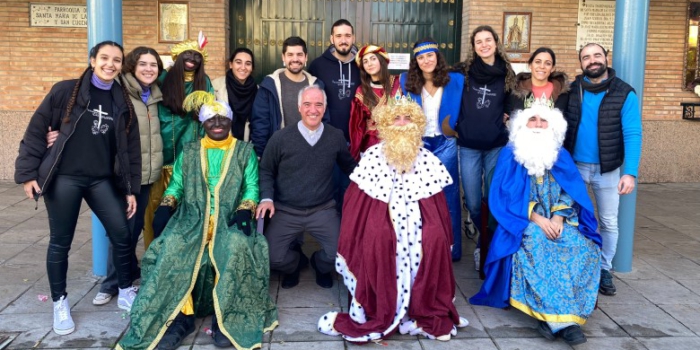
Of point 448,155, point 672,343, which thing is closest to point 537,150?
point 448,155

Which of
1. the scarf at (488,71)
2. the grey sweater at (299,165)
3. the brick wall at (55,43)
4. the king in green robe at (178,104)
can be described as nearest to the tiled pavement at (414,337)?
the grey sweater at (299,165)

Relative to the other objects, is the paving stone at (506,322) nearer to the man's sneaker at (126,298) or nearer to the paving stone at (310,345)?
the paving stone at (310,345)

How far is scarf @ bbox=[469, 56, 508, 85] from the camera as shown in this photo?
4810mm

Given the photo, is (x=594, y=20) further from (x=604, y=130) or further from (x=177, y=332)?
(x=177, y=332)

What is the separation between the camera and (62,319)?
153 inches

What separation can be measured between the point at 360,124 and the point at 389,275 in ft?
5.12

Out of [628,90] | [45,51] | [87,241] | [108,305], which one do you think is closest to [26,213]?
[87,241]

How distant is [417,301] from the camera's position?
3869 millimetres

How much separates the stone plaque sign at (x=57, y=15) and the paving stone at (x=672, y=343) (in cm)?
773

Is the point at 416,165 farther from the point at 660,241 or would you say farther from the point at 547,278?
the point at 660,241

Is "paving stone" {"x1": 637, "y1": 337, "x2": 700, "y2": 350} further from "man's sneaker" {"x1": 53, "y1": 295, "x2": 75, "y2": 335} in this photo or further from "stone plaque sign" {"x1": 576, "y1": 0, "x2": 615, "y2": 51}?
"stone plaque sign" {"x1": 576, "y1": 0, "x2": 615, "y2": 51}

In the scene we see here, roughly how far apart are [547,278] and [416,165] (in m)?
1.10

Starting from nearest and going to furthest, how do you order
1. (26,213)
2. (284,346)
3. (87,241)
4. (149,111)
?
(284,346), (149,111), (87,241), (26,213)

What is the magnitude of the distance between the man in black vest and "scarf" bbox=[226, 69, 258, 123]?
248 centimetres
